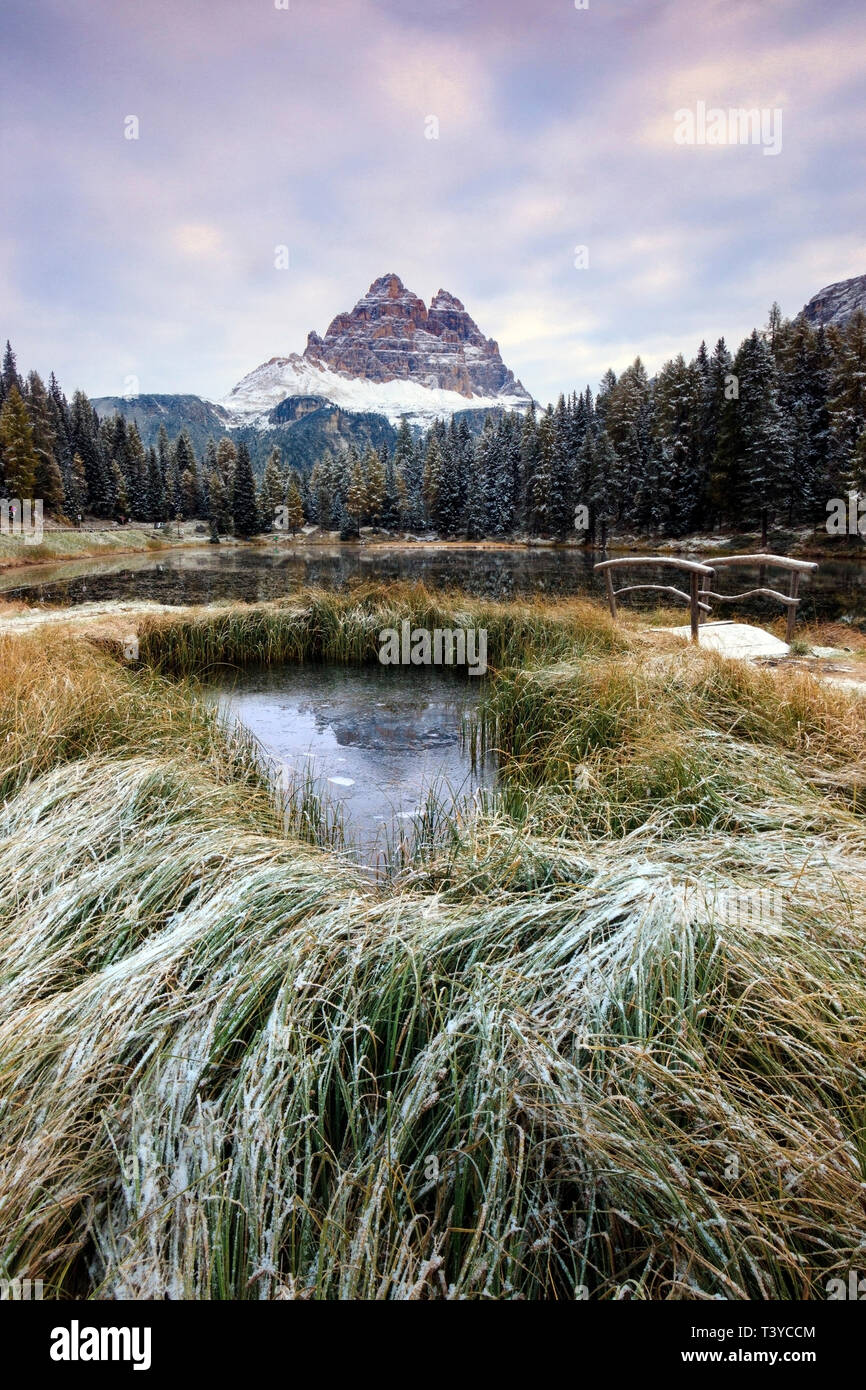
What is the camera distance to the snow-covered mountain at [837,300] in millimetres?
161000

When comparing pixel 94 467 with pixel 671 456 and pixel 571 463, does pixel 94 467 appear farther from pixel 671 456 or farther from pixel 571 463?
pixel 671 456

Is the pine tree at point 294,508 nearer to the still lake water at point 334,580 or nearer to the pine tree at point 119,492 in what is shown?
the pine tree at point 119,492

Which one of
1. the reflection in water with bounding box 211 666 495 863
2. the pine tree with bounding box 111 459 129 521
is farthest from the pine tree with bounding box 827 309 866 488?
the pine tree with bounding box 111 459 129 521

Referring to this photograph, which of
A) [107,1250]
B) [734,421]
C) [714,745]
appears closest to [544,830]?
[714,745]

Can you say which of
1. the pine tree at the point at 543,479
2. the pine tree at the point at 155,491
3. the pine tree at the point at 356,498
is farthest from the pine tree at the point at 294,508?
the pine tree at the point at 543,479

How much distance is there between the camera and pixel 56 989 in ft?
7.62

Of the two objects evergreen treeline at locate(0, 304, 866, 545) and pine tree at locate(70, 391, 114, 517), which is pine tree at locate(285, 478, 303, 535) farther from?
pine tree at locate(70, 391, 114, 517)

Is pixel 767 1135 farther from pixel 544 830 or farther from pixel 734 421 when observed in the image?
pixel 734 421

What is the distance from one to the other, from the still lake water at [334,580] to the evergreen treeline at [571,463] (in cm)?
1023

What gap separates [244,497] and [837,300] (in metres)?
175

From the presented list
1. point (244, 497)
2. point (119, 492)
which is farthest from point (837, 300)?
point (119, 492)

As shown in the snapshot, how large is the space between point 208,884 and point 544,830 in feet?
5.74

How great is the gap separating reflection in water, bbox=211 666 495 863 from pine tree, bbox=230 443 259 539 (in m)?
57.9
